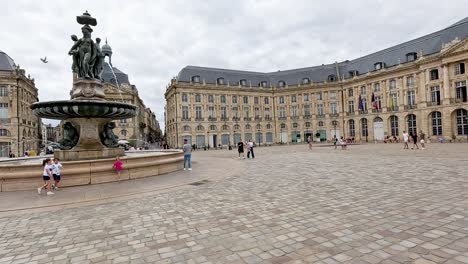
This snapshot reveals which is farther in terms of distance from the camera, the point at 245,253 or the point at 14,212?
the point at 14,212

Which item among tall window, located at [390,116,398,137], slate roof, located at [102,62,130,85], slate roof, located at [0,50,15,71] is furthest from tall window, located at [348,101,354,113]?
slate roof, located at [0,50,15,71]

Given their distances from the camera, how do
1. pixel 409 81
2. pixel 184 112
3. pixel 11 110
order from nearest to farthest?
Result: 1. pixel 409 81
2. pixel 11 110
3. pixel 184 112

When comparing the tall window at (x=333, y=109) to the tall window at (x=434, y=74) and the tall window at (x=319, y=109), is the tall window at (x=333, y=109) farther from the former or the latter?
the tall window at (x=434, y=74)

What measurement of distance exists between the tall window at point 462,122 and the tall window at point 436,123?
2.37 m

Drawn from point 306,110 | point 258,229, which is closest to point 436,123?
point 306,110

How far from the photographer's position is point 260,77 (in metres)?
64.3

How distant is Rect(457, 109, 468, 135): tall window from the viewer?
122ft

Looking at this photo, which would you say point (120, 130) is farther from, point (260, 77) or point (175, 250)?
point (175, 250)

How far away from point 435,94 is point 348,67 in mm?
21039

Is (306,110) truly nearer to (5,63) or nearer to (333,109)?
(333,109)

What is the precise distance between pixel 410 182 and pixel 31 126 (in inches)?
2586

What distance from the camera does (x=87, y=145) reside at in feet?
35.7

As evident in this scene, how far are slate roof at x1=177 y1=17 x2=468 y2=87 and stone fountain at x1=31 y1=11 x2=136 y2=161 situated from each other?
43.4 meters

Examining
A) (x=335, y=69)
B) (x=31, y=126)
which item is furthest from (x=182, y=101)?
(x=335, y=69)
